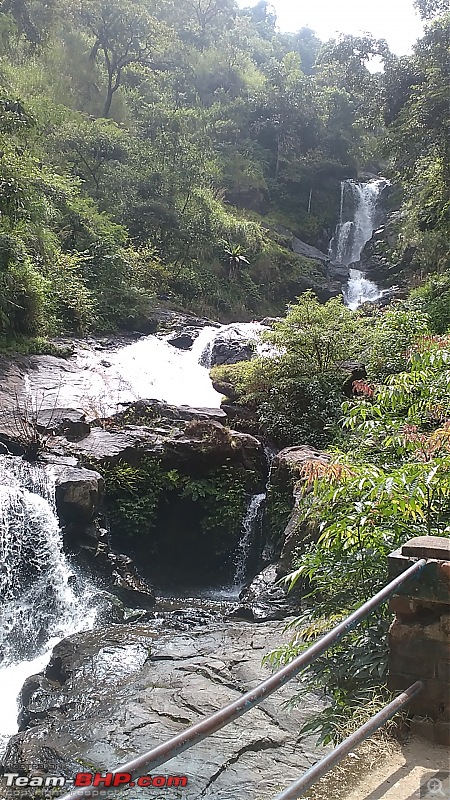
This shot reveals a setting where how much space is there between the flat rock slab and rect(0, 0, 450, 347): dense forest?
798 centimetres

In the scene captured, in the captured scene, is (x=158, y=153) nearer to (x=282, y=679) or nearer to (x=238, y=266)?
(x=238, y=266)

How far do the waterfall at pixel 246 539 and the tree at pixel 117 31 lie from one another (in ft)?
79.9

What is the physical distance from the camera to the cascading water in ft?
96.1

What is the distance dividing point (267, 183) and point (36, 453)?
26373 millimetres

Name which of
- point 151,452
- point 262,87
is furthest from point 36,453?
point 262,87

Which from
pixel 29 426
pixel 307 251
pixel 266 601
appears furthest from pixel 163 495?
pixel 307 251

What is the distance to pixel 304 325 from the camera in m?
11.5

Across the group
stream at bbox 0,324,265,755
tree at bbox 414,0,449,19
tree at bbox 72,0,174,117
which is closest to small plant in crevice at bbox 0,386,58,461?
stream at bbox 0,324,265,755

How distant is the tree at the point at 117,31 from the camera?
26.4m

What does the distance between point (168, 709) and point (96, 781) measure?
345cm

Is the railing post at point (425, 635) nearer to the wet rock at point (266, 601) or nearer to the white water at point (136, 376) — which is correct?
the wet rock at point (266, 601)

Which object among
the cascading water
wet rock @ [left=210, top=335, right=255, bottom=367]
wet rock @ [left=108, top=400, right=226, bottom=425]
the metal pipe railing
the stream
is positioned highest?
the cascading water

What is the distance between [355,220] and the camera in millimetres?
31016

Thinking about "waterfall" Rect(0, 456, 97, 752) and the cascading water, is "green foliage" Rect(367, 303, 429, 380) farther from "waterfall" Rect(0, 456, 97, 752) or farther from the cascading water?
the cascading water
